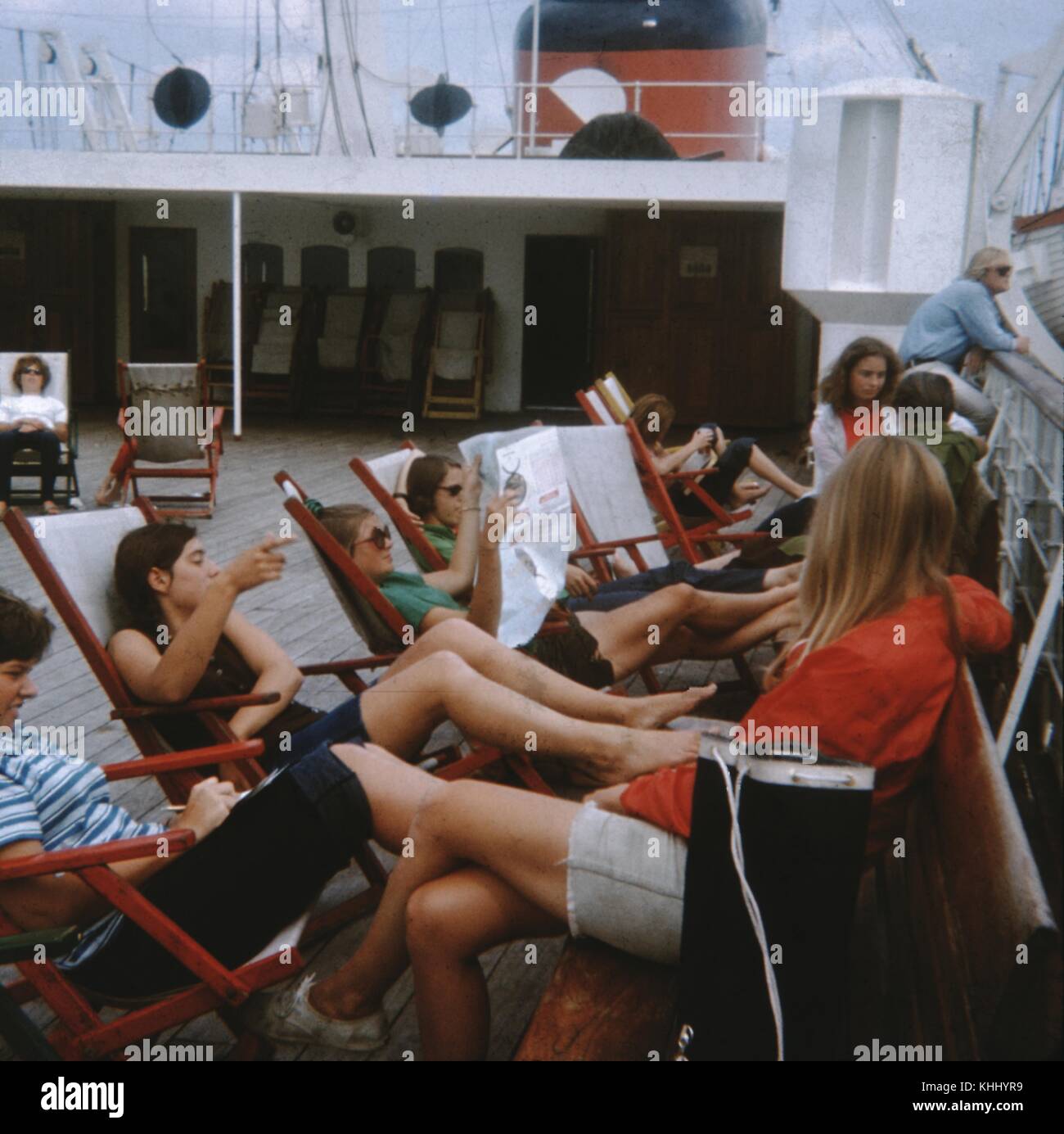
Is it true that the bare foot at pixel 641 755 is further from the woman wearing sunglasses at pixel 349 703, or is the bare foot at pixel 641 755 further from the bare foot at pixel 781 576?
the bare foot at pixel 781 576

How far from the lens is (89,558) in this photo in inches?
105

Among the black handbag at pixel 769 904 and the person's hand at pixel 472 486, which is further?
the person's hand at pixel 472 486

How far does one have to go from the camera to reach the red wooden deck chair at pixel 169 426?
786 centimetres

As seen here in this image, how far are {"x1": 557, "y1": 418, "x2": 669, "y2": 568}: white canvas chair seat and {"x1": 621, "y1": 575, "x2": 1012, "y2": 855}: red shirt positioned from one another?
293 centimetres

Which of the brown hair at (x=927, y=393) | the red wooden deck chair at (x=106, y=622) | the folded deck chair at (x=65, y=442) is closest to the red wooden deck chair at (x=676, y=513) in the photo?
the brown hair at (x=927, y=393)

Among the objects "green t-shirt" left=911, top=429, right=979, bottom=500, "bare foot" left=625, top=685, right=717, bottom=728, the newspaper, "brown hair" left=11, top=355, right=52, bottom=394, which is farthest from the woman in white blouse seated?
"bare foot" left=625, top=685, right=717, bottom=728

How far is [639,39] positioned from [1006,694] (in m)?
20.0

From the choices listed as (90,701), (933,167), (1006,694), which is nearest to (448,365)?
(933,167)

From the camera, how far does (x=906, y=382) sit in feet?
12.8

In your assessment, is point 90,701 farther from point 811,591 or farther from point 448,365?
point 448,365

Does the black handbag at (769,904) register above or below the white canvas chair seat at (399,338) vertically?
above

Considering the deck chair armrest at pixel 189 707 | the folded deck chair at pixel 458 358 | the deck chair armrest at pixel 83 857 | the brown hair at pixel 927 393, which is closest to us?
the deck chair armrest at pixel 83 857

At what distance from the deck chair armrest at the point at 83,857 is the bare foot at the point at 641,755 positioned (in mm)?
741
